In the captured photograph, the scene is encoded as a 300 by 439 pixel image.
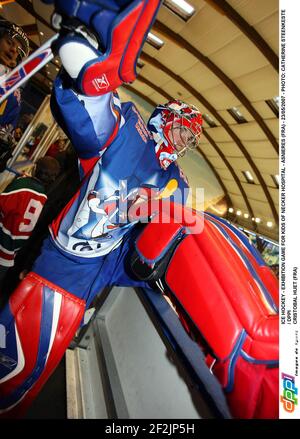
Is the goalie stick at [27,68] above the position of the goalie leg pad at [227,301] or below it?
above

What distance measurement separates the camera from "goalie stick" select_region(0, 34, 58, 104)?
29.7 inches

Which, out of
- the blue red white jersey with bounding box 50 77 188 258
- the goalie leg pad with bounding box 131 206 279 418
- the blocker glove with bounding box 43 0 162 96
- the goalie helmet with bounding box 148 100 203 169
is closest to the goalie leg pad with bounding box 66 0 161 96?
the blocker glove with bounding box 43 0 162 96

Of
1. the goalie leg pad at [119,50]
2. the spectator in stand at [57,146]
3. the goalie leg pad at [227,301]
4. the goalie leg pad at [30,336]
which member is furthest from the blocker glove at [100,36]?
the spectator in stand at [57,146]

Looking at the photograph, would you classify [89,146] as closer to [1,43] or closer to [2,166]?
[1,43]

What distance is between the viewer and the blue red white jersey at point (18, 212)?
266 cm

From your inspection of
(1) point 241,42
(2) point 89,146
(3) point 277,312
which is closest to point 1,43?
(2) point 89,146

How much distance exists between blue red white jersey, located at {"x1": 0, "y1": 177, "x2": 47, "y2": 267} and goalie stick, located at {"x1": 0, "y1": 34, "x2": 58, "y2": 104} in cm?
205

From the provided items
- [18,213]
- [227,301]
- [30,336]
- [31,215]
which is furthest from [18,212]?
[227,301]

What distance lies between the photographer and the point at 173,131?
165 cm

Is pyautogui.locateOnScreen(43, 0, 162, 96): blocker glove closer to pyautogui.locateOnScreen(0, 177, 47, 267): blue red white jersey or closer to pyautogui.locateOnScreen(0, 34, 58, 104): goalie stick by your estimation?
pyautogui.locateOnScreen(0, 34, 58, 104): goalie stick

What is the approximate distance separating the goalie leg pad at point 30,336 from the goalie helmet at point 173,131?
988 mm

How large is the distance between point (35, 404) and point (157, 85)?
1166 centimetres

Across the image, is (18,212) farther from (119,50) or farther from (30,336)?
(119,50)

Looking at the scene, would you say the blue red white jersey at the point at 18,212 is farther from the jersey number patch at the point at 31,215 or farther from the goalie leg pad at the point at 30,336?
the goalie leg pad at the point at 30,336
